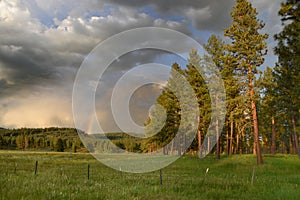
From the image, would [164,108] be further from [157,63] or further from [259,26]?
[259,26]

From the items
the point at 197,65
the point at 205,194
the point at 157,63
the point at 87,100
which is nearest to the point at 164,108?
the point at 197,65

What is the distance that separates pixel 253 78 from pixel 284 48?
534 centimetres

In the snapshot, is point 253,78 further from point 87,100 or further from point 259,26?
point 87,100

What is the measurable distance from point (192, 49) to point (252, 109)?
16329 mm

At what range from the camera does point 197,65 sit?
135 ft

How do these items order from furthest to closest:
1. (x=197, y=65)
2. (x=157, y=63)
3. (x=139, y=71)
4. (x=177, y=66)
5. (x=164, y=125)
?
(x=164, y=125)
(x=177, y=66)
(x=197, y=65)
(x=157, y=63)
(x=139, y=71)

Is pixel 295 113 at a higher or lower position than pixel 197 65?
lower

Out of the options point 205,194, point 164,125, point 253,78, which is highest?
point 253,78

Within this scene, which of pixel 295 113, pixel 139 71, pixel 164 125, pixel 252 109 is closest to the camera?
pixel 252 109

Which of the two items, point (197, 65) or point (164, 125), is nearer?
point (197, 65)

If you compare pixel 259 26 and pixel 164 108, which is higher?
pixel 259 26

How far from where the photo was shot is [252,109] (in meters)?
28.8

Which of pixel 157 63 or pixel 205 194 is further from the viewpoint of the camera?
pixel 157 63

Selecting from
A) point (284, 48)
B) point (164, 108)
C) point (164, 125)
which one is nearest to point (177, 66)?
point (164, 108)
